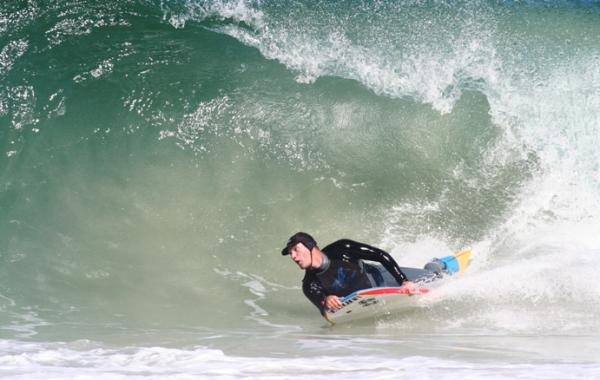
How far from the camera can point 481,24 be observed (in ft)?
32.4

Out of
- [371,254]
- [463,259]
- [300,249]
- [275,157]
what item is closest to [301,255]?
[300,249]

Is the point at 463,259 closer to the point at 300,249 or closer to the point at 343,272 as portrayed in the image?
the point at 343,272

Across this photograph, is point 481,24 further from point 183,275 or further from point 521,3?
point 183,275

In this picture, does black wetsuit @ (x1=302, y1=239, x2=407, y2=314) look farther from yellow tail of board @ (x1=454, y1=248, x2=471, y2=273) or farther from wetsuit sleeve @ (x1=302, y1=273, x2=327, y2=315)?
yellow tail of board @ (x1=454, y1=248, x2=471, y2=273)

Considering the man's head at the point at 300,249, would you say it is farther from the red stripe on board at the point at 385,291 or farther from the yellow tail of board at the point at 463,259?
the yellow tail of board at the point at 463,259

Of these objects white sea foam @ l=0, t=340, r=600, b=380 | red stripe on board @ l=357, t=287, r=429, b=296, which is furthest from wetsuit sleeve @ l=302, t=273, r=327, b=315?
white sea foam @ l=0, t=340, r=600, b=380

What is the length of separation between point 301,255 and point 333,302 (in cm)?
47

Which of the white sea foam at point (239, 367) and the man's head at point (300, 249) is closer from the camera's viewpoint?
the white sea foam at point (239, 367)

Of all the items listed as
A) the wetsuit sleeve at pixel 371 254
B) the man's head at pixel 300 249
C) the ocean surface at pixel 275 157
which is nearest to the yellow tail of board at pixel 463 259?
the ocean surface at pixel 275 157

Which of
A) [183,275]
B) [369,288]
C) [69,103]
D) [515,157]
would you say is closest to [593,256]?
[515,157]

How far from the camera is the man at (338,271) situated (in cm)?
589

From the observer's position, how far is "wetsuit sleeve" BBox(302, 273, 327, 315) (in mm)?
5992

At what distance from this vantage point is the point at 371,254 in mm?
6059

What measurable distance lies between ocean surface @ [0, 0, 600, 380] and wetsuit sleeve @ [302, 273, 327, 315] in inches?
9.0
